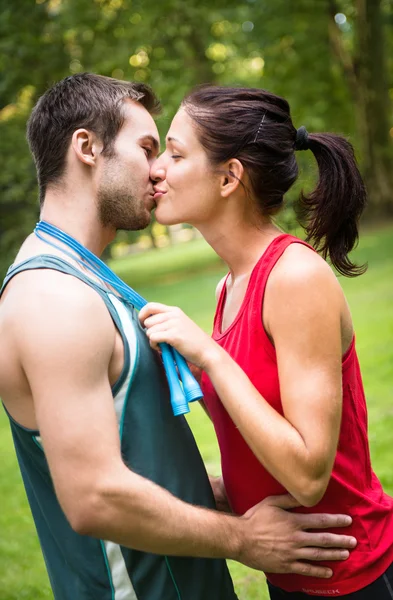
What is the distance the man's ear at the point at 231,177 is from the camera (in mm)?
2521

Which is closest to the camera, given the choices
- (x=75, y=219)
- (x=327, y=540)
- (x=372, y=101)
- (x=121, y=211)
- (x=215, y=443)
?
(x=327, y=540)

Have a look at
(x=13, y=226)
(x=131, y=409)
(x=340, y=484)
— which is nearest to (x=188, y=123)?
(x=131, y=409)

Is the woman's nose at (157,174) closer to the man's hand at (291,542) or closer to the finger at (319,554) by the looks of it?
the man's hand at (291,542)

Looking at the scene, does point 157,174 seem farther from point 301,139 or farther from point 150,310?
point 150,310

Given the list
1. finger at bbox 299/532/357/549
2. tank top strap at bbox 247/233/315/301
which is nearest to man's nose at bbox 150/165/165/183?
tank top strap at bbox 247/233/315/301

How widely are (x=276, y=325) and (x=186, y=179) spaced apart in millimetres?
725

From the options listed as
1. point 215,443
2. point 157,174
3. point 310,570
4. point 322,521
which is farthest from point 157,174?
point 215,443

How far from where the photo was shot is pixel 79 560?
7.14ft

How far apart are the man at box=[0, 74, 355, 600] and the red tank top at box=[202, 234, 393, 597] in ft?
0.20

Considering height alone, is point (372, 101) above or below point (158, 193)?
above

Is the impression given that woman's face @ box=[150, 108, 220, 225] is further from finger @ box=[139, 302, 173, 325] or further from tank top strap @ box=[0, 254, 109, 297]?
tank top strap @ box=[0, 254, 109, 297]

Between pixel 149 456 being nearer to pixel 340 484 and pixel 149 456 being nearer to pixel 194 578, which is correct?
pixel 194 578

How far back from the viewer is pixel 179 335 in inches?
87.9

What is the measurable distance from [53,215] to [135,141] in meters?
0.46
